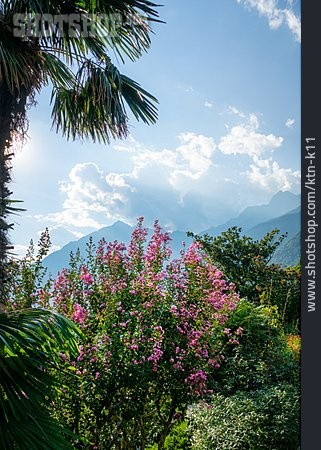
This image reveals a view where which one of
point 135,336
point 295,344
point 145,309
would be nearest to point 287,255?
point 295,344

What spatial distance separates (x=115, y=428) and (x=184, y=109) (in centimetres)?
371

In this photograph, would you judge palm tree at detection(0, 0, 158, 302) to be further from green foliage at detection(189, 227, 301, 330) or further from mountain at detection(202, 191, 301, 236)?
mountain at detection(202, 191, 301, 236)

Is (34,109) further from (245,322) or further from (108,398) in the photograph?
(245,322)

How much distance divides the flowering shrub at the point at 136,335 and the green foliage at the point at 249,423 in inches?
11.9

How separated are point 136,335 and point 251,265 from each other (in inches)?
374

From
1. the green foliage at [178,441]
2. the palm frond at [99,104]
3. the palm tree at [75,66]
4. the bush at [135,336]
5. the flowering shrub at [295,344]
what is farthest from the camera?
the flowering shrub at [295,344]

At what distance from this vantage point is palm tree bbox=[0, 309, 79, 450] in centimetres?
194

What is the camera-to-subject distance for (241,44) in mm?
5195

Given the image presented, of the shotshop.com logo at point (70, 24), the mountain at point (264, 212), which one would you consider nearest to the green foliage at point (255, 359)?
the shotshop.com logo at point (70, 24)

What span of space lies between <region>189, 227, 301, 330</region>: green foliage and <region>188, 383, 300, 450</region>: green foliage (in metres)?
6.26

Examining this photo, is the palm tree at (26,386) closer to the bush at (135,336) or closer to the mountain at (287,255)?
the bush at (135,336)

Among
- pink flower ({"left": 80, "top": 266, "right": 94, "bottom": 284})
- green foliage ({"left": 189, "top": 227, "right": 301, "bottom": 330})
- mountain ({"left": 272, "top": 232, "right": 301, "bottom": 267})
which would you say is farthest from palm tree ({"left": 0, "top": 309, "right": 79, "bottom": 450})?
mountain ({"left": 272, "top": 232, "right": 301, "bottom": 267})

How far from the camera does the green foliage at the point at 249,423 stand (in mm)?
4688
